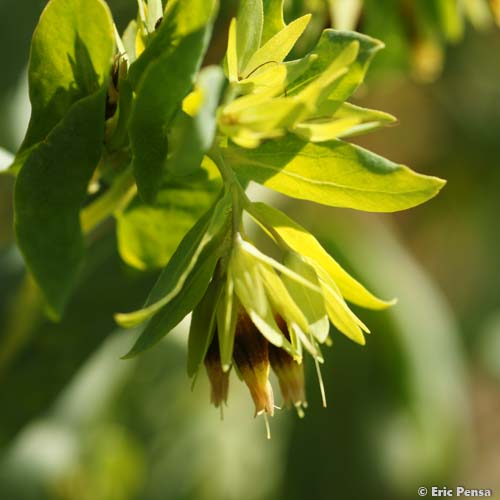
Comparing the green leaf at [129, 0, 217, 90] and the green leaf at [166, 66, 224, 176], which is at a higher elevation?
the green leaf at [129, 0, 217, 90]

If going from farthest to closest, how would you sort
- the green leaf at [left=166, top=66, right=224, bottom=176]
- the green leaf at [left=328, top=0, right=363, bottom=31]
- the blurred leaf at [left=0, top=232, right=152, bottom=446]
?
1. the blurred leaf at [left=0, top=232, right=152, bottom=446]
2. the green leaf at [left=328, top=0, right=363, bottom=31]
3. the green leaf at [left=166, top=66, right=224, bottom=176]

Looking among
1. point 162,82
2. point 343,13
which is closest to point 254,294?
point 162,82

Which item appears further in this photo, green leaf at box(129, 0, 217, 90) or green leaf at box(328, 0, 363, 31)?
green leaf at box(328, 0, 363, 31)

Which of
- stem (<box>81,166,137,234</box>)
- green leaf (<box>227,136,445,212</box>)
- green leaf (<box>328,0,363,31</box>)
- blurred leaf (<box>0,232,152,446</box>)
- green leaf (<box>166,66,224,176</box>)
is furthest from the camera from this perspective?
blurred leaf (<box>0,232,152,446</box>)

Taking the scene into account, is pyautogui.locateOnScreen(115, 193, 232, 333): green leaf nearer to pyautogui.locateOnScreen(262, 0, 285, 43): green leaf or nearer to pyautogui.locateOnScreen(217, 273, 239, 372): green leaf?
pyautogui.locateOnScreen(217, 273, 239, 372): green leaf

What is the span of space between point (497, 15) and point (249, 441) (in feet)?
3.27

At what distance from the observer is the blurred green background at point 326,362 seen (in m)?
0.95

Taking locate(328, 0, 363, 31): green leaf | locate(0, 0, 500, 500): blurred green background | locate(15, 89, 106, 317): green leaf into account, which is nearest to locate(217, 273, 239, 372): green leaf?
locate(15, 89, 106, 317): green leaf

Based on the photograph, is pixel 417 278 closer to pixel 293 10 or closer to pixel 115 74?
pixel 293 10

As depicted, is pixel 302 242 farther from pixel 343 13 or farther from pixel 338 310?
pixel 343 13

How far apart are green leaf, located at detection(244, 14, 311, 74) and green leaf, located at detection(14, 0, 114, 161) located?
9 centimetres

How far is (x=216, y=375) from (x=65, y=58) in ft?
0.71

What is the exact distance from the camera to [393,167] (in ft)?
1.73

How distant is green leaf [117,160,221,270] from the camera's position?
66cm
